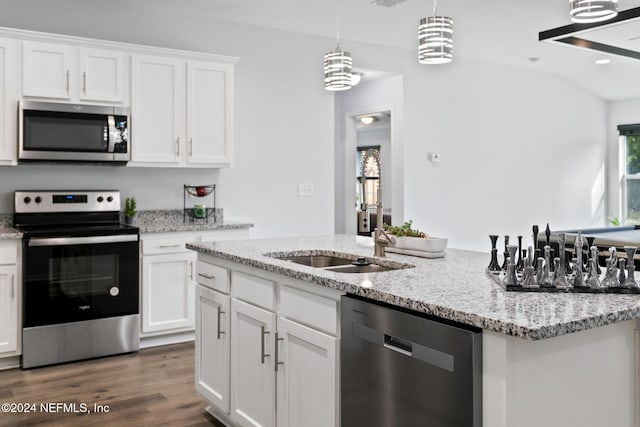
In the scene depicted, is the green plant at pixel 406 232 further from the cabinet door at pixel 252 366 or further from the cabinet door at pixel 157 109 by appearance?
the cabinet door at pixel 157 109

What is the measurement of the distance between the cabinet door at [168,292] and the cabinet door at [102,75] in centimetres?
117

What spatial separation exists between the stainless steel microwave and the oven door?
609 mm

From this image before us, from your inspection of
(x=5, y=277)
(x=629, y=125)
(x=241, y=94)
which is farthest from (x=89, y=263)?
(x=629, y=125)

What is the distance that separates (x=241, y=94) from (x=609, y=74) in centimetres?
459

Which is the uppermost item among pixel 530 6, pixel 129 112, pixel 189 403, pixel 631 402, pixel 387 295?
pixel 530 6

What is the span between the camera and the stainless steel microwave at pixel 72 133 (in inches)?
152

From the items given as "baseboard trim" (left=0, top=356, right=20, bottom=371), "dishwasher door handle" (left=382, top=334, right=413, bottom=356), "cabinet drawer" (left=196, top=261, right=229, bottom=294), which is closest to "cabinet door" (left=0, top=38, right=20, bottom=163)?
"baseboard trim" (left=0, top=356, right=20, bottom=371)

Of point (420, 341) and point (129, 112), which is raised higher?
point (129, 112)

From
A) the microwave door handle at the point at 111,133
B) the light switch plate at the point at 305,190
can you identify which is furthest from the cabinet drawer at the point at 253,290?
the light switch plate at the point at 305,190

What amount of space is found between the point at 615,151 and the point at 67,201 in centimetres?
698

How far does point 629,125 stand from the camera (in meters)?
7.83

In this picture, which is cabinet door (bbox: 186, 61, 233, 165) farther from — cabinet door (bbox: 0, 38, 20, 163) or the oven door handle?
cabinet door (bbox: 0, 38, 20, 163)

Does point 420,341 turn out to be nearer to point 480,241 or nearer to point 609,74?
point 480,241

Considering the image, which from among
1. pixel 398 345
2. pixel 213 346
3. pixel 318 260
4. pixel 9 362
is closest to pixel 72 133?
pixel 9 362
